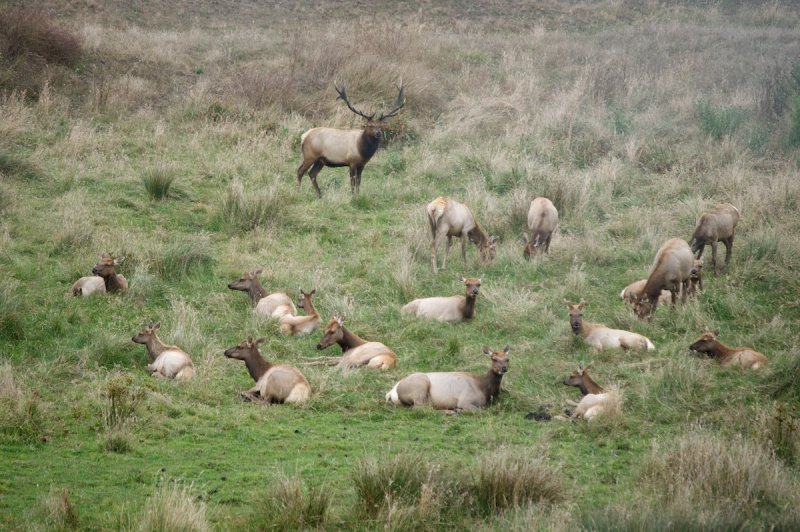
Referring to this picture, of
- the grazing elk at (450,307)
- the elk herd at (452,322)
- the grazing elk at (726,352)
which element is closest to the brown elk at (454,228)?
the elk herd at (452,322)

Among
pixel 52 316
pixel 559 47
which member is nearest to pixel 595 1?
pixel 559 47

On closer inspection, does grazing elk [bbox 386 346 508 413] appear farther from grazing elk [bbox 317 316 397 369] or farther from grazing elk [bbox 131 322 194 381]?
grazing elk [bbox 131 322 194 381]

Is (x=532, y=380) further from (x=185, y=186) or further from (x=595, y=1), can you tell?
(x=595, y=1)

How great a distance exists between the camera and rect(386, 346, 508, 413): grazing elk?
30.7 feet

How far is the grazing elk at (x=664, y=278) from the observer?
12148 mm

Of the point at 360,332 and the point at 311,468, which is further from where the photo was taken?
the point at 360,332

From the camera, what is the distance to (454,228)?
48.1 feet

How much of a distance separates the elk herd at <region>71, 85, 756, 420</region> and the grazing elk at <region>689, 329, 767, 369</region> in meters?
0.01

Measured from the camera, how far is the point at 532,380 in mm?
10211

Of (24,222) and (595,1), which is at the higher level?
(595,1)

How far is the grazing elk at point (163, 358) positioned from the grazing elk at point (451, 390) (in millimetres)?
2275

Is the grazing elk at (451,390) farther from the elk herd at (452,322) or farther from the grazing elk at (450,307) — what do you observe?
the grazing elk at (450,307)

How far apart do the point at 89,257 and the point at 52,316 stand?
2.25 meters

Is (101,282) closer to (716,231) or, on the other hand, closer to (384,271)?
(384,271)
